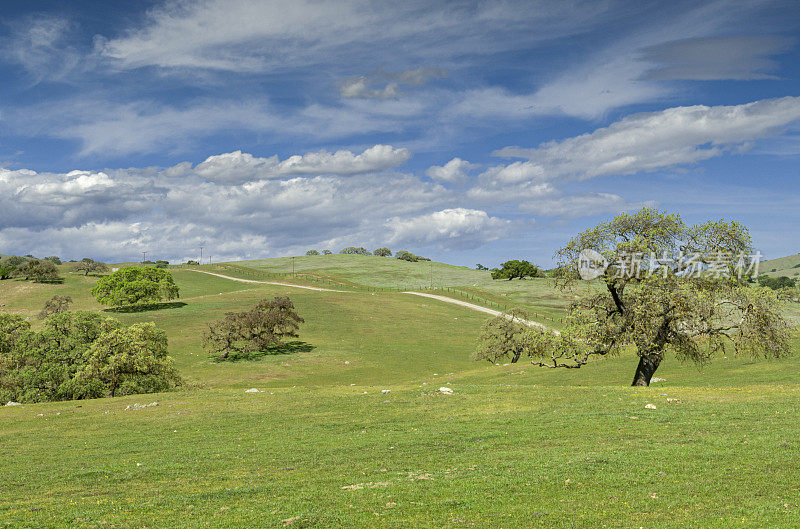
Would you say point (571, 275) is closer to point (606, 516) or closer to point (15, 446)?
point (606, 516)

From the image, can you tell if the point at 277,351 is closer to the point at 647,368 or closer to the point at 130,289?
the point at 130,289

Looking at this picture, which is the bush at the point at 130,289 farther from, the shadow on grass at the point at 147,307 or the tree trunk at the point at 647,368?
the tree trunk at the point at 647,368

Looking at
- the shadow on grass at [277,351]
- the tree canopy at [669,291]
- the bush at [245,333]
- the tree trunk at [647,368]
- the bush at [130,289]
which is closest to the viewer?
the tree canopy at [669,291]

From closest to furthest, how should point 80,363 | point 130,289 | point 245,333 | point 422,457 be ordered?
point 422,457
point 80,363
point 245,333
point 130,289

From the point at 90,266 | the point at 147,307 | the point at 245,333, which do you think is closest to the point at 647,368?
the point at 245,333

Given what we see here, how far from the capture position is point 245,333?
8300 centimetres

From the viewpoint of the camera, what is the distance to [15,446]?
28594 mm

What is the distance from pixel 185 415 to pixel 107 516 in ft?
65.2

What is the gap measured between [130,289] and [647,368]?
115m

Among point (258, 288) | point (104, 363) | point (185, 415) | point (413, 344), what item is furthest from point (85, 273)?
point (185, 415)

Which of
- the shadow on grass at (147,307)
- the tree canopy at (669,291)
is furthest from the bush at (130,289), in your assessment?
the tree canopy at (669,291)

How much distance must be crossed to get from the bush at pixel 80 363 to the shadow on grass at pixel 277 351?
28.8 m

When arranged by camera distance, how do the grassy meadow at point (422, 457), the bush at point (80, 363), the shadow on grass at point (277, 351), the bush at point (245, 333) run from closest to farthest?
the grassy meadow at point (422, 457), the bush at point (80, 363), the bush at point (245, 333), the shadow on grass at point (277, 351)

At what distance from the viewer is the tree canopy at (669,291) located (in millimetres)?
33906
